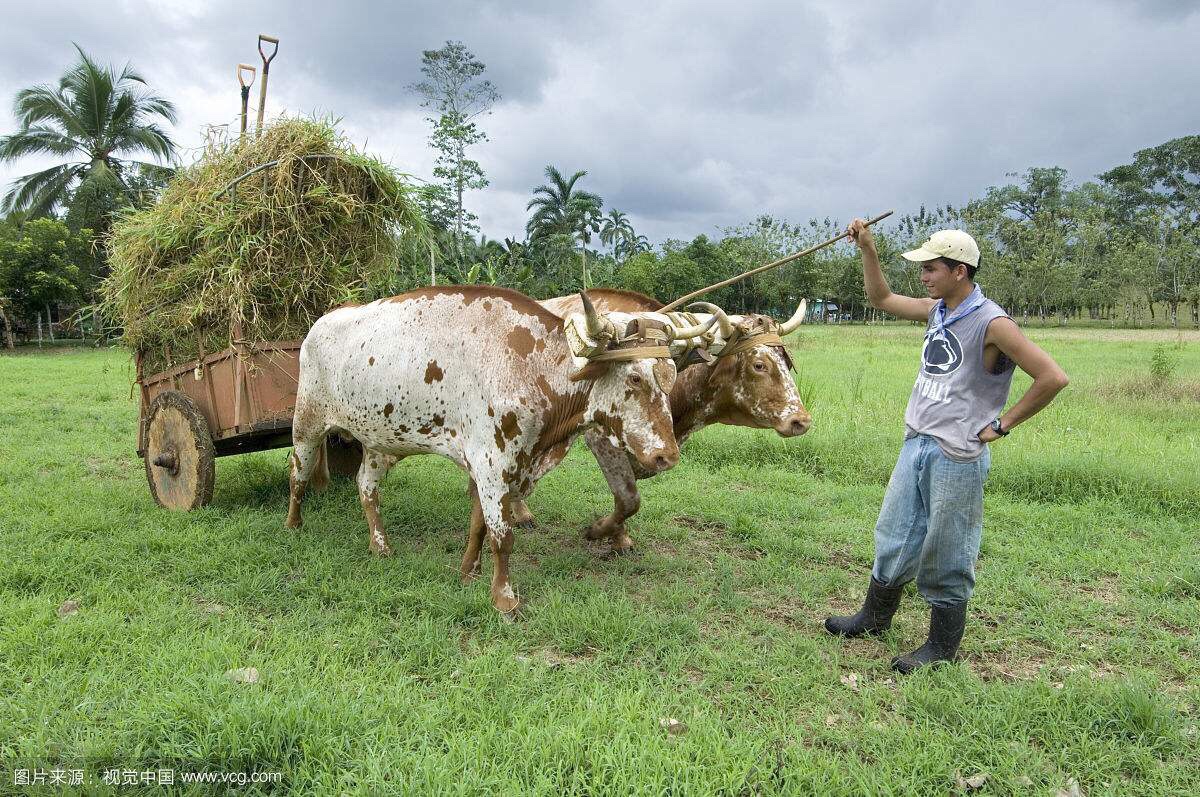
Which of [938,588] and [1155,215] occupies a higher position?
[1155,215]

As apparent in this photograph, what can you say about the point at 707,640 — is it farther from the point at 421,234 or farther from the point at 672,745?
the point at 421,234

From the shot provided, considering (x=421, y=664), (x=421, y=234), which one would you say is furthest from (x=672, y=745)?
(x=421, y=234)

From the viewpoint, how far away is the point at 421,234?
19.7 ft

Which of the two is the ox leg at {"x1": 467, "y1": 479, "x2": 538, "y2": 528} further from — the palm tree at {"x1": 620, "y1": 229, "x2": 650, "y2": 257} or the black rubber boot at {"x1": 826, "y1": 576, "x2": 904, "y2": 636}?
the palm tree at {"x1": 620, "y1": 229, "x2": 650, "y2": 257}

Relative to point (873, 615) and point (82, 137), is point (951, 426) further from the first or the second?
point (82, 137)

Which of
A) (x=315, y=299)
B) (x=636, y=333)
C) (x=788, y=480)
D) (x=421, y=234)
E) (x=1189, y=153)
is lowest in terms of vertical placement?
(x=788, y=480)

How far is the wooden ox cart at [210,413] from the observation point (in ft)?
16.6

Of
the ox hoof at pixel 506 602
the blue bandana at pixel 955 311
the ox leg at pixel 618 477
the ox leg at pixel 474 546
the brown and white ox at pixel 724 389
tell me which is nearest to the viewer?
the blue bandana at pixel 955 311

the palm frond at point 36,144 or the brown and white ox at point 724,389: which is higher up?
→ the palm frond at point 36,144

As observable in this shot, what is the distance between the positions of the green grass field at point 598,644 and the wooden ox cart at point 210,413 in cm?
35

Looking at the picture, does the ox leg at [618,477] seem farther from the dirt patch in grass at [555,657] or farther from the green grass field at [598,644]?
the dirt patch in grass at [555,657]

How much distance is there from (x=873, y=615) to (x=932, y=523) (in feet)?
2.46

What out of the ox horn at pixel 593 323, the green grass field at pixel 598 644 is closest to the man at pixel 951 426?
the green grass field at pixel 598 644

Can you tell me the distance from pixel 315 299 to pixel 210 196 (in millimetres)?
1021
